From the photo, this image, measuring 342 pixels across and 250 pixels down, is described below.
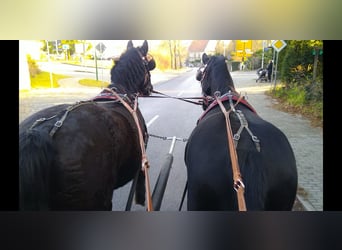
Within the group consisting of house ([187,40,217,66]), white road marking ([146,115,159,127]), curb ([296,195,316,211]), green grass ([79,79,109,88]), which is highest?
house ([187,40,217,66])

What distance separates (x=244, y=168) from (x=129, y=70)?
1.22 metres

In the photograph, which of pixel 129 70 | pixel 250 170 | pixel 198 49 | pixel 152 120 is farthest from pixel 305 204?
pixel 129 70

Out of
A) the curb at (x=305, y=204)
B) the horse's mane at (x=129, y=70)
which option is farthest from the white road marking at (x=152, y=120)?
the curb at (x=305, y=204)

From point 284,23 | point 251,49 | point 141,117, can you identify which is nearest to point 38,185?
point 141,117

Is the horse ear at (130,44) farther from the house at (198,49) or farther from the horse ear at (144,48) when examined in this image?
the house at (198,49)

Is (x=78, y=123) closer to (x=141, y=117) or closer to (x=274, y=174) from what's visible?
(x=141, y=117)

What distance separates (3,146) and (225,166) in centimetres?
171

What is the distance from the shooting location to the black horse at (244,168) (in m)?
1.47

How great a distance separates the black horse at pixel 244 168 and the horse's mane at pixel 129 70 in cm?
88

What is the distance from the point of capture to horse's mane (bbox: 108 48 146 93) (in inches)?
88.7

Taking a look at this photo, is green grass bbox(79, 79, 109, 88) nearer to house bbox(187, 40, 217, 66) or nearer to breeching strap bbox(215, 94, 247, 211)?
house bbox(187, 40, 217, 66)

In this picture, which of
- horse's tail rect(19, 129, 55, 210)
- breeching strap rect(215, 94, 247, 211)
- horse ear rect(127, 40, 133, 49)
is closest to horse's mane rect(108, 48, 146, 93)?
horse ear rect(127, 40, 133, 49)

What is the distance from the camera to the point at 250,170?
1.47m

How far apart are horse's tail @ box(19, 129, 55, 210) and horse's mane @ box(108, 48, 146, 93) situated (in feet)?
2.87
